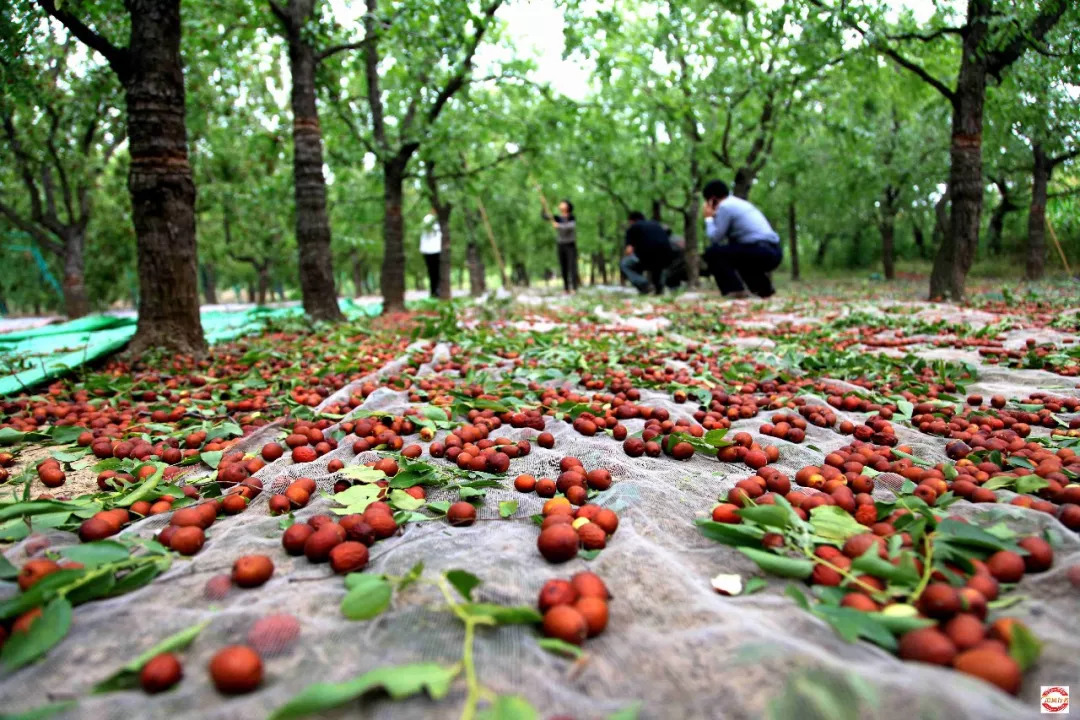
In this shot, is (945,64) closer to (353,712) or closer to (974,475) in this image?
(974,475)

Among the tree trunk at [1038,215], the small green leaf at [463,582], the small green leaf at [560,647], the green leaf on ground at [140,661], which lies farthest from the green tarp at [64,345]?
the tree trunk at [1038,215]

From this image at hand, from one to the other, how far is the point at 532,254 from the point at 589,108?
23078 millimetres

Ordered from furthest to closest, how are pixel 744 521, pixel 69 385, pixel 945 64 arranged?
pixel 945 64, pixel 69 385, pixel 744 521

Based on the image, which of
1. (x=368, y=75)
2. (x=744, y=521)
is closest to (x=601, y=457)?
(x=744, y=521)

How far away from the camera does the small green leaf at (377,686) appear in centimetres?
91

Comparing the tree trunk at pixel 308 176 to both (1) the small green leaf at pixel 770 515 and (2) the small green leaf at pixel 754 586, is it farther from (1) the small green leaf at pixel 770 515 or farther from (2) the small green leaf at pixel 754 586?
(2) the small green leaf at pixel 754 586

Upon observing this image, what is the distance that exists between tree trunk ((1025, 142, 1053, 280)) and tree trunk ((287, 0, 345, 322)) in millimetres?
14712

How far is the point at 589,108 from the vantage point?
10.2 m

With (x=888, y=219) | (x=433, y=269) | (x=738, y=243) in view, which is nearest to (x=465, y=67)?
(x=738, y=243)

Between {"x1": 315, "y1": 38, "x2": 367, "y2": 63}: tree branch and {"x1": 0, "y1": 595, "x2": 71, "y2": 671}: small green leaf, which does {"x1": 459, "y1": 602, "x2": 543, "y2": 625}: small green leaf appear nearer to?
{"x1": 0, "y1": 595, "x2": 71, "y2": 671}: small green leaf

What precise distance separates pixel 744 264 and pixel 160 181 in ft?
28.1

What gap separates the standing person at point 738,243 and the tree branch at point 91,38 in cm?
793

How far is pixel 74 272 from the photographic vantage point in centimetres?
1155

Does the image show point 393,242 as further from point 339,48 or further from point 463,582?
point 463,582
